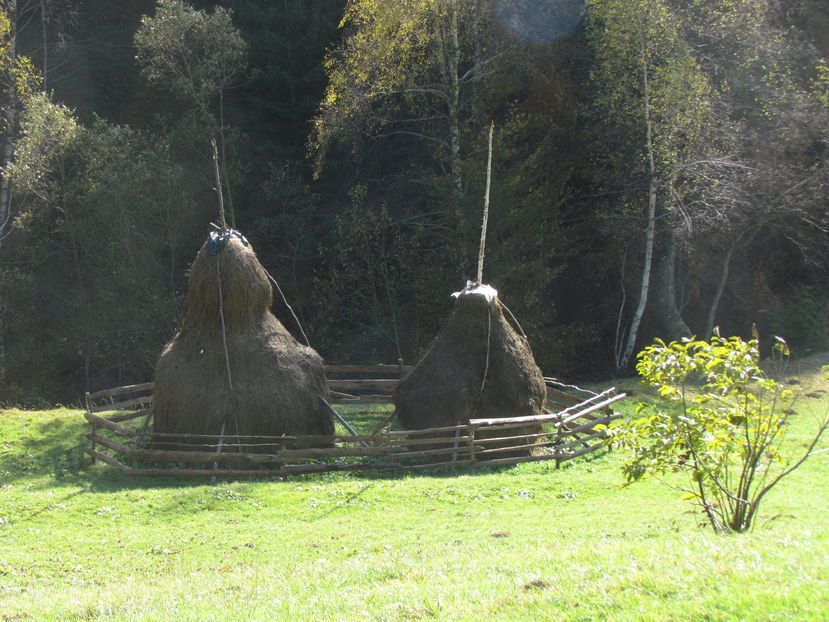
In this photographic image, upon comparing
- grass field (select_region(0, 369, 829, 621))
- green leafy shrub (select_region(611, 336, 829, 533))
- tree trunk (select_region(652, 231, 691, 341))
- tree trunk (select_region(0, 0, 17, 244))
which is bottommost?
grass field (select_region(0, 369, 829, 621))

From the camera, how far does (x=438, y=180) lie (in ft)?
87.7

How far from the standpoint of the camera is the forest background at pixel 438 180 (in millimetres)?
26391

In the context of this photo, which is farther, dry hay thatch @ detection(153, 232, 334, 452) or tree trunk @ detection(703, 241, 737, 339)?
tree trunk @ detection(703, 241, 737, 339)

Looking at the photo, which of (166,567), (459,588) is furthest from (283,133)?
(459,588)

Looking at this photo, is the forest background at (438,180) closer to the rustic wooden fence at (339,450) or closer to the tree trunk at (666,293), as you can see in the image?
the tree trunk at (666,293)

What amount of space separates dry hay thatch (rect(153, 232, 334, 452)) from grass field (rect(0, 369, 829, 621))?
1597mm

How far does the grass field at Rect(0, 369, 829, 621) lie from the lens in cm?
635

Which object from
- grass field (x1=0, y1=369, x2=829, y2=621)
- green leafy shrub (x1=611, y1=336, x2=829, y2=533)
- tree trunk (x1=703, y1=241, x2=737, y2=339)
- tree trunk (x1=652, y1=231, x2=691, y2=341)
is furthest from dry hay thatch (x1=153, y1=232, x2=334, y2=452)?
tree trunk (x1=703, y1=241, x2=737, y2=339)

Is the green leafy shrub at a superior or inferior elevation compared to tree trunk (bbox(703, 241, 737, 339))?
inferior

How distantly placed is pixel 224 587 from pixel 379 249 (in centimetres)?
2158

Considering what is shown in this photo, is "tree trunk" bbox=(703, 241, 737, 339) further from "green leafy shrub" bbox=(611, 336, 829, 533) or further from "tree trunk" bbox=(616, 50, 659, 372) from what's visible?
"green leafy shrub" bbox=(611, 336, 829, 533)

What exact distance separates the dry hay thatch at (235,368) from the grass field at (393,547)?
62.9 inches

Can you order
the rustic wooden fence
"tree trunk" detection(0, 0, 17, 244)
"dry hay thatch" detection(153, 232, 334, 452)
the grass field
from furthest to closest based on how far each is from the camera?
"tree trunk" detection(0, 0, 17, 244) → "dry hay thatch" detection(153, 232, 334, 452) → the rustic wooden fence → the grass field

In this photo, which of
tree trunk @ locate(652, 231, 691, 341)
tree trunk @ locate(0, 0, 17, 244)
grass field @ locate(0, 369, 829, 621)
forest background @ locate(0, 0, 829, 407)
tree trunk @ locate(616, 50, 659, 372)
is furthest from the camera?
tree trunk @ locate(652, 231, 691, 341)
